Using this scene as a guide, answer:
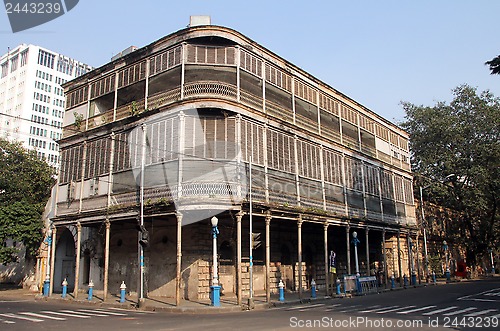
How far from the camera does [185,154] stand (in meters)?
20.5

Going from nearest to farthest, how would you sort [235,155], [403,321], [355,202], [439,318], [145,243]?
[403,321] < [439,318] < [145,243] < [235,155] < [355,202]

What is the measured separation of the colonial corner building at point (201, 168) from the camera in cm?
2077

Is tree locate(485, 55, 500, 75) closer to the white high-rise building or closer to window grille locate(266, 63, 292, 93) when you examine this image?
window grille locate(266, 63, 292, 93)

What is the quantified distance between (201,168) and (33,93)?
94673 mm

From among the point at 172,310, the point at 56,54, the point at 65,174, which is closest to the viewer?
the point at 172,310

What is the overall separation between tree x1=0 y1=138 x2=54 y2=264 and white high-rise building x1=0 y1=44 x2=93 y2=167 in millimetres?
66850

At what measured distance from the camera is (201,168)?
20.4m

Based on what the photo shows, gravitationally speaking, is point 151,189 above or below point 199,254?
above

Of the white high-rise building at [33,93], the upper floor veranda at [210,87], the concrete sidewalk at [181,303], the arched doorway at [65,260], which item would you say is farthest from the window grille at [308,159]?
the white high-rise building at [33,93]

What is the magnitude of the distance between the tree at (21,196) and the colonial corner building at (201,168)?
371 cm

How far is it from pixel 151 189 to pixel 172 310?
6.16 metres

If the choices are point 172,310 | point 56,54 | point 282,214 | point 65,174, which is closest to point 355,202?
point 282,214

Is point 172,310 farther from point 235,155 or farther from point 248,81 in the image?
point 248,81

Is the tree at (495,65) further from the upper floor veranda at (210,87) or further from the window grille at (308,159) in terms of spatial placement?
the window grille at (308,159)
